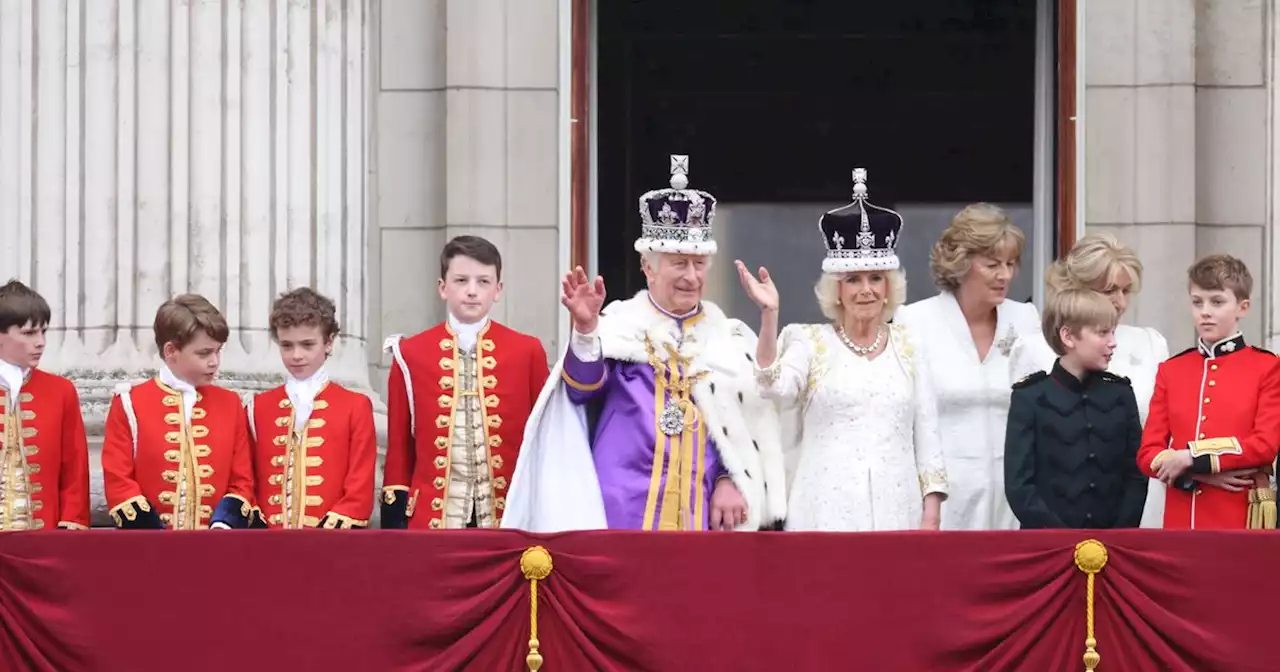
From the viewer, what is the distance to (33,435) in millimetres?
9297

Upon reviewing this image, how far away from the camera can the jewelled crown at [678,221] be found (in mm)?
9148

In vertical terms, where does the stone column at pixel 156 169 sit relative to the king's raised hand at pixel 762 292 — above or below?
above

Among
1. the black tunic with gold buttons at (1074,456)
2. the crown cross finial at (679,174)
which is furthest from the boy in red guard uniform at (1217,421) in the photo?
the crown cross finial at (679,174)

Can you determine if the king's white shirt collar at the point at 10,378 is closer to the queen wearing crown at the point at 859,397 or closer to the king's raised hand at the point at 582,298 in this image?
the king's raised hand at the point at 582,298

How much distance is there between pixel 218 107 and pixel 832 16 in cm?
525

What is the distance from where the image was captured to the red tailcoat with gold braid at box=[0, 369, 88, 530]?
9.23 metres

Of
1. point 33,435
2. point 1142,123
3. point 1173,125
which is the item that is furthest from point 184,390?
point 1173,125

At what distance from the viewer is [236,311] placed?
36.2 ft

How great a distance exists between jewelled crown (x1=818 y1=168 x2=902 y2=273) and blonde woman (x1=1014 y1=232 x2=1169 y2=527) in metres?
0.62

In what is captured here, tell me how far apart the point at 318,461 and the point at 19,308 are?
1.14 meters

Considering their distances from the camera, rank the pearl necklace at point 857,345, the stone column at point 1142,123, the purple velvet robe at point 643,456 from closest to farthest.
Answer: the purple velvet robe at point 643,456, the pearl necklace at point 857,345, the stone column at point 1142,123

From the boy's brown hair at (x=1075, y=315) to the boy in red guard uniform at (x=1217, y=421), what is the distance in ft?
0.92

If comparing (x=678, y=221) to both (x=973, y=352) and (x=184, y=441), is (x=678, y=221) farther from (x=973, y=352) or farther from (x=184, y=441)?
(x=184, y=441)

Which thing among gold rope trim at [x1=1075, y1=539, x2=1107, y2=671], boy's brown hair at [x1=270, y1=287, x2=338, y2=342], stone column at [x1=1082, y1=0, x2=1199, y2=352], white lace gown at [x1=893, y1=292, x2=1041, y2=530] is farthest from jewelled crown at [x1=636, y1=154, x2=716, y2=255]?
stone column at [x1=1082, y1=0, x2=1199, y2=352]
